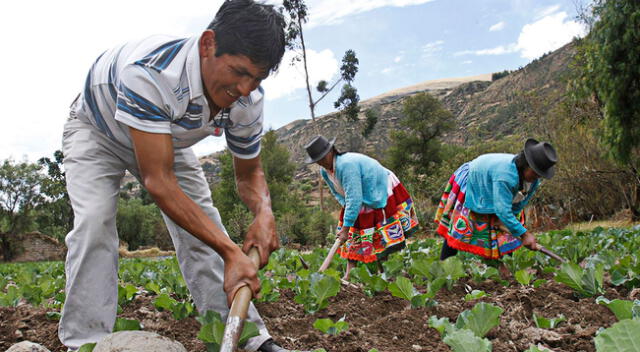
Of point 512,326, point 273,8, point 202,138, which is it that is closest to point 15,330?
point 202,138

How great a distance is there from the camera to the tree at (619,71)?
32.7ft

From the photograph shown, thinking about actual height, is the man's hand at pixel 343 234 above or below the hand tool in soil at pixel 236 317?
below

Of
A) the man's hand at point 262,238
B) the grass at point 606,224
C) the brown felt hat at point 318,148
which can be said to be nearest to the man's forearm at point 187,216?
the man's hand at point 262,238

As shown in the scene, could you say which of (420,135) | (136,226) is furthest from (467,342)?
(420,135)

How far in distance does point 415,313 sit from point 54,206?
3644 centimetres

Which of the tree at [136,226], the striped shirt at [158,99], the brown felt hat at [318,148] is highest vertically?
the striped shirt at [158,99]

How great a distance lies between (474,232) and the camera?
436 centimetres

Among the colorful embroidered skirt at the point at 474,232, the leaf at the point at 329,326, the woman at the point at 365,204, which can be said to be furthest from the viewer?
the woman at the point at 365,204

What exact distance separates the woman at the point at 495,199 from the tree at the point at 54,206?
99.5 ft

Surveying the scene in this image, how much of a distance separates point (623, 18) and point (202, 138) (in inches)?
413

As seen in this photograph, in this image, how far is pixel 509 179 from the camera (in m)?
4.03

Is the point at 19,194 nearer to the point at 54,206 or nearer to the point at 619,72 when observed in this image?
the point at 54,206

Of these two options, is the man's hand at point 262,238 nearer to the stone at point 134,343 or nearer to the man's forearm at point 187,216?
the man's forearm at point 187,216

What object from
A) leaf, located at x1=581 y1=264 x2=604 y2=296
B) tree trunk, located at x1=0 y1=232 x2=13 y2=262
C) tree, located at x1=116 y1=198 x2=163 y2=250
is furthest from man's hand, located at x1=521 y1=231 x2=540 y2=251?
tree trunk, located at x1=0 y1=232 x2=13 y2=262
